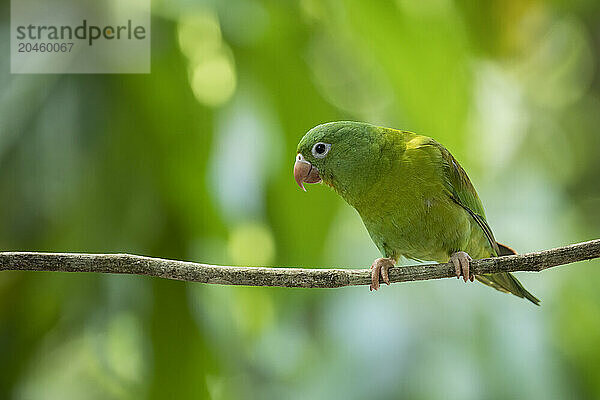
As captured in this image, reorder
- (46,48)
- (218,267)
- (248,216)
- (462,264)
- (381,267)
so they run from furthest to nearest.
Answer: (248,216), (46,48), (381,267), (462,264), (218,267)

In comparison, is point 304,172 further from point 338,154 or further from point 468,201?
point 468,201

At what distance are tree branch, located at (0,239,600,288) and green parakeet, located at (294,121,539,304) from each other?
33cm

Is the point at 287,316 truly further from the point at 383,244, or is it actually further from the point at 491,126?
the point at 491,126

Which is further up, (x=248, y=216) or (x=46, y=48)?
(x=46, y=48)

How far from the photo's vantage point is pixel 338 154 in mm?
1036

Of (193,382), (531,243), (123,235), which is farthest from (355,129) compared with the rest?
(531,243)

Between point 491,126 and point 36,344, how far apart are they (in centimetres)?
134

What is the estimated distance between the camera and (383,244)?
110 cm

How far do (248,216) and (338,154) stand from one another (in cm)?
44

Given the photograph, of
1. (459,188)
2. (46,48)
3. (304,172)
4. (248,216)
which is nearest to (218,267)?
(304,172)

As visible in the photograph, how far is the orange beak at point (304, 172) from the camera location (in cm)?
103

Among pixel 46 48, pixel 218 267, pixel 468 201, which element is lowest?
pixel 218 267

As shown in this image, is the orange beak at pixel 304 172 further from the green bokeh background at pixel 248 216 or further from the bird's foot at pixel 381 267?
the green bokeh background at pixel 248 216

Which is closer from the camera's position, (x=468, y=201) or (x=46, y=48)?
(x=468, y=201)
